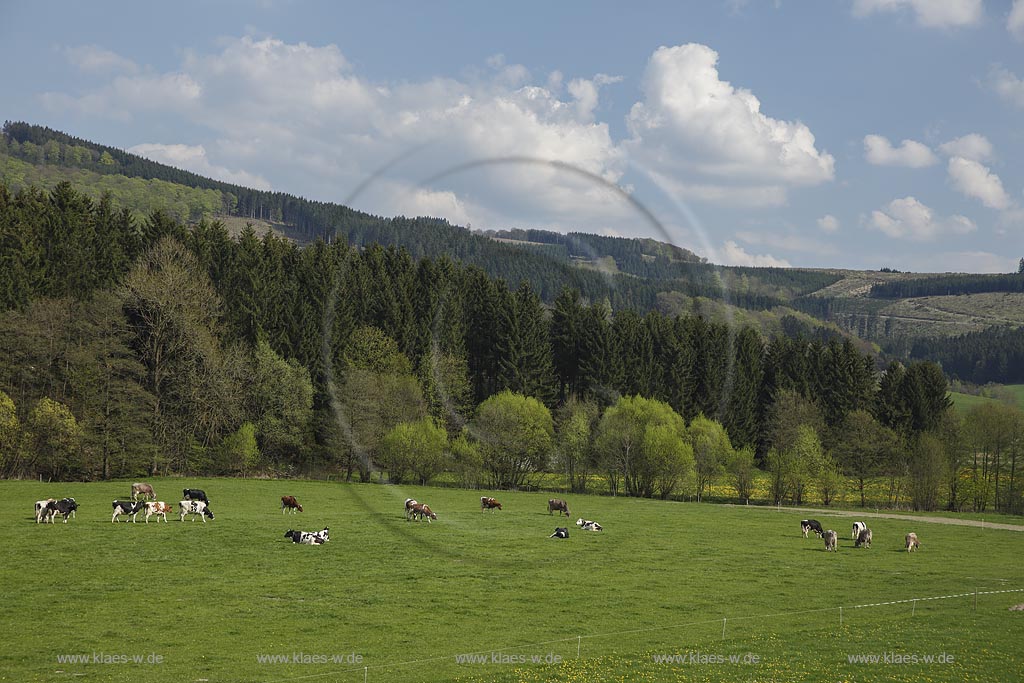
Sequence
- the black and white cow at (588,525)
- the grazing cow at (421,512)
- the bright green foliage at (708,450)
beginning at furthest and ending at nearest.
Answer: the bright green foliage at (708,450) → the black and white cow at (588,525) → the grazing cow at (421,512)

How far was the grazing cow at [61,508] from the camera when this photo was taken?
3506 cm

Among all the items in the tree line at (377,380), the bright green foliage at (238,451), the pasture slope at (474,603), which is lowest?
the bright green foliage at (238,451)

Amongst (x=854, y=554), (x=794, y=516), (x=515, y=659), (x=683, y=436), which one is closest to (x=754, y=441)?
(x=683, y=436)

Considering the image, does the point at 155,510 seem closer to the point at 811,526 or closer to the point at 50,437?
the point at 50,437

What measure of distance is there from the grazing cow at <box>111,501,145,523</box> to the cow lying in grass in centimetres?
793

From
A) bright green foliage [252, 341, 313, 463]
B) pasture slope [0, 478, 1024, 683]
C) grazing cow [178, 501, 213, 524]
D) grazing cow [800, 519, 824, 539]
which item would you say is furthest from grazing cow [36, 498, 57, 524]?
grazing cow [800, 519, 824, 539]

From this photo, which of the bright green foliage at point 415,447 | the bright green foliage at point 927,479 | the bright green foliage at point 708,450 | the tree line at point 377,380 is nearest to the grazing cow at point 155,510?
the tree line at point 377,380

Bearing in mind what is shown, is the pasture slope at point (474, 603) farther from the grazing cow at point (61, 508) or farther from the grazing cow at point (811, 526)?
the grazing cow at point (811, 526)

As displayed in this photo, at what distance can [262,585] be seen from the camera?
26250 mm

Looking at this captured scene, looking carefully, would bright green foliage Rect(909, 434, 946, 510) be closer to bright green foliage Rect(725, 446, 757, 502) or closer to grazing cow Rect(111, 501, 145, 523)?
bright green foliage Rect(725, 446, 757, 502)

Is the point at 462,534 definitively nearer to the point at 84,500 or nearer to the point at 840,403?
the point at 84,500

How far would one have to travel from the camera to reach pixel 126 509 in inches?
1458

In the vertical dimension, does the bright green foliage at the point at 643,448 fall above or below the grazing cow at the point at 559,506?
above

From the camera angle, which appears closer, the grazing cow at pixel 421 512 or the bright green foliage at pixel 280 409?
the grazing cow at pixel 421 512
